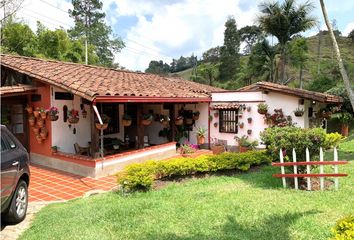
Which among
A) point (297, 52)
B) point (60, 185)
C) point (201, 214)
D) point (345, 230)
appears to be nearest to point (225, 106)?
point (60, 185)

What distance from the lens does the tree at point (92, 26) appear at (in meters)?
39.5

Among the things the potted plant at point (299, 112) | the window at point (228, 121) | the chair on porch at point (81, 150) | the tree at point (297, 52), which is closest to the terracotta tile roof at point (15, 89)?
the chair on porch at point (81, 150)

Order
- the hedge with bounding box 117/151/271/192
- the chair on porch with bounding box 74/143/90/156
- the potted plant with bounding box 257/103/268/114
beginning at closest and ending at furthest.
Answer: the hedge with bounding box 117/151/271/192 → the chair on porch with bounding box 74/143/90/156 → the potted plant with bounding box 257/103/268/114

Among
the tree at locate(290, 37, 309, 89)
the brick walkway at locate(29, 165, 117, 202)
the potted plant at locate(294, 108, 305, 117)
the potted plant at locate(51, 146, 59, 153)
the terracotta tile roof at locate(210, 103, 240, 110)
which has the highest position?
the tree at locate(290, 37, 309, 89)

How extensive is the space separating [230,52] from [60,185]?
38.1m

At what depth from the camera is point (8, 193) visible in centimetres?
491

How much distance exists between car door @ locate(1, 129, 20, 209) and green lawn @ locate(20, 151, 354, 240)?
2.43 ft

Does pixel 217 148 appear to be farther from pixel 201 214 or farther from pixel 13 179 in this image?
pixel 13 179

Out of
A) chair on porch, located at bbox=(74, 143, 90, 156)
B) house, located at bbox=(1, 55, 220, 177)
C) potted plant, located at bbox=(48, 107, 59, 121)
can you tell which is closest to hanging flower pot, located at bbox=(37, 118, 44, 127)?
house, located at bbox=(1, 55, 220, 177)

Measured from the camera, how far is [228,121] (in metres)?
14.9

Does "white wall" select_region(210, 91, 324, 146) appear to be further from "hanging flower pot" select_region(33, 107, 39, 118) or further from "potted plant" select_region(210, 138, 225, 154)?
"hanging flower pot" select_region(33, 107, 39, 118)

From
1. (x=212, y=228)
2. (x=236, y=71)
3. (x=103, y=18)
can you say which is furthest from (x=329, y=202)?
(x=103, y=18)

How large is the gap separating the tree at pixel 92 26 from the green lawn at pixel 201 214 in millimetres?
35528

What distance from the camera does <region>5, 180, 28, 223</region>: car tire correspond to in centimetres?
522
